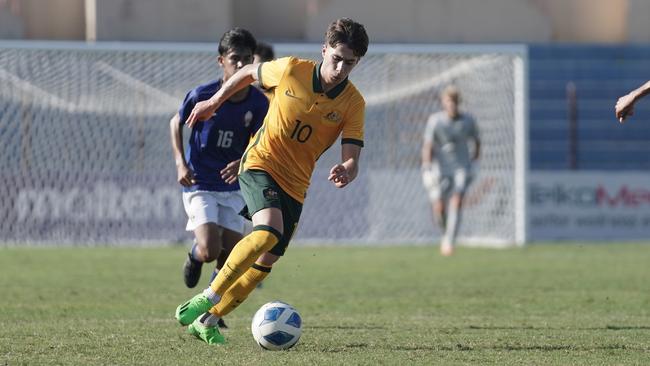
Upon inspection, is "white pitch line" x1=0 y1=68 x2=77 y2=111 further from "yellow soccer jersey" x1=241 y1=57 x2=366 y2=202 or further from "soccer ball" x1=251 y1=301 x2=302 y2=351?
"soccer ball" x1=251 y1=301 x2=302 y2=351

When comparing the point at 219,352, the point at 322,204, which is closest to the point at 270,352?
the point at 219,352

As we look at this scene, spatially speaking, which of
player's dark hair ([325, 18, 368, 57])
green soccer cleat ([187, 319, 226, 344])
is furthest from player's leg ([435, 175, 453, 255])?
player's dark hair ([325, 18, 368, 57])

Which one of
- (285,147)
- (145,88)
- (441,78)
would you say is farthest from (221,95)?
(441,78)

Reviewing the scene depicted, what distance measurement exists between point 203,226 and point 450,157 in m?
A: 9.18

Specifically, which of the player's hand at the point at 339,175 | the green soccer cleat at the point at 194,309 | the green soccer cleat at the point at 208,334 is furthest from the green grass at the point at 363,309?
the player's hand at the point at 339,175

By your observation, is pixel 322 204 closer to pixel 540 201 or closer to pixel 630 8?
pixel 540 201

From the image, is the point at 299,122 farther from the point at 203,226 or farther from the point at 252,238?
the point at 203,226

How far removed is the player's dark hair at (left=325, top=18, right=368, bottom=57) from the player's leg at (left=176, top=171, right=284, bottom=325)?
865 millimetres

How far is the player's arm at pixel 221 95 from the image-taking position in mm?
7129

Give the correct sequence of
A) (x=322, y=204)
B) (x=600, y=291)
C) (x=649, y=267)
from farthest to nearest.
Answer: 1. (x=322, y=204)
2. (x=649, y=267)
3. (x=600, y=291)

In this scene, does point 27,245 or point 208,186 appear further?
point 27,245

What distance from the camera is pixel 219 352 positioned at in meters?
6.72

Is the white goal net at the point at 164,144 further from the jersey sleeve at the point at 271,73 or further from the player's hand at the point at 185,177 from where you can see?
the jersey sleeve at the point at 271,73

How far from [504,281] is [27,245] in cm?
813
